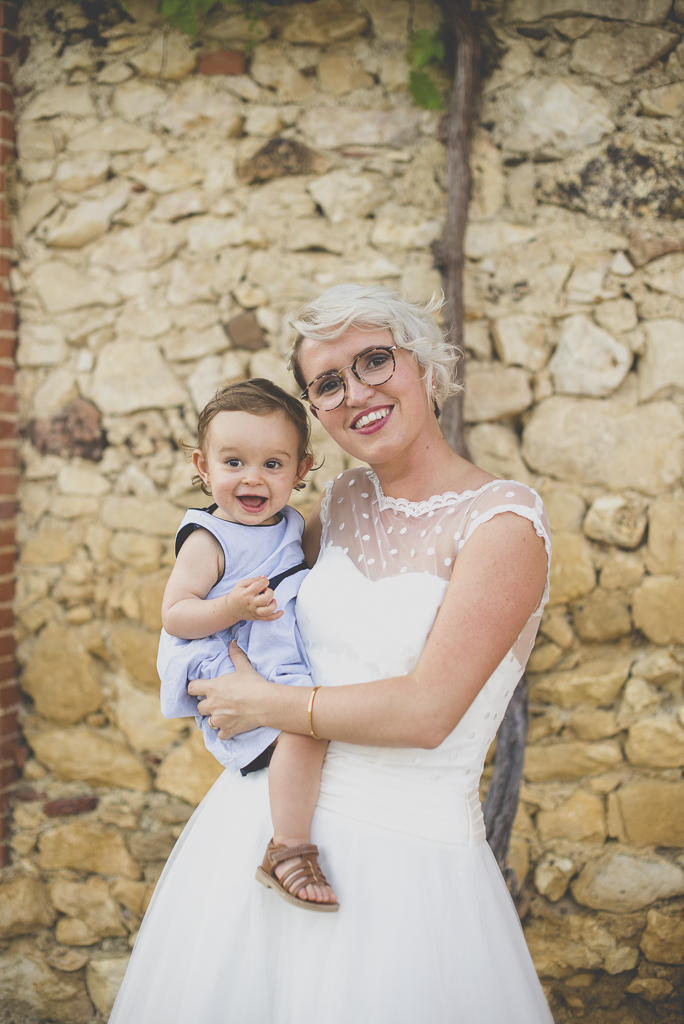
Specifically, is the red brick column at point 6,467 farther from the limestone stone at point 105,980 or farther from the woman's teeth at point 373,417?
the woman's teeth at point 373,417

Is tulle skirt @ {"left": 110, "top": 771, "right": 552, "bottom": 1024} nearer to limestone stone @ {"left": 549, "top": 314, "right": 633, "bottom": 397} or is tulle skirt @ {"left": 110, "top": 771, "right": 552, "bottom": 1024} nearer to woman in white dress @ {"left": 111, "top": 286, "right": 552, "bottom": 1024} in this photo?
woman in white dress @ {"left": 111, "top": 286, "right": 552, "bottom": 1024}

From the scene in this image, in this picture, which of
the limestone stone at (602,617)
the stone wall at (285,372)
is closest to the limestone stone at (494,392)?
the stone wall at (285,372)

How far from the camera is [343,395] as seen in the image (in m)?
1.64

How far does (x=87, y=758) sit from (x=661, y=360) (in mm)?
2899

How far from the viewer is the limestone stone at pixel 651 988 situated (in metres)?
2.59

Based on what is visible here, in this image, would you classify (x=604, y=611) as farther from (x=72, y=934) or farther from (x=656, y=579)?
(x=72, y=934)

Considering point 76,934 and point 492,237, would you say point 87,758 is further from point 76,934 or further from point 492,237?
point 492,237

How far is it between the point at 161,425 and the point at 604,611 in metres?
1.98

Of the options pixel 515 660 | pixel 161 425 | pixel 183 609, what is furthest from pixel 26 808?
pixel 515 660

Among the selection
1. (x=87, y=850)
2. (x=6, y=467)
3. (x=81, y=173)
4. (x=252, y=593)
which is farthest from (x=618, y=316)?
(x=87, y=850)

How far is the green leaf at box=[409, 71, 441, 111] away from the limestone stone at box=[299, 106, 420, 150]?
6 cm

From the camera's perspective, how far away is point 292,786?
1.49m

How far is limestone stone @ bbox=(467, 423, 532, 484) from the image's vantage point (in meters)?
2.79

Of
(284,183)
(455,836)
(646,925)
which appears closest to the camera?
(455,836)
